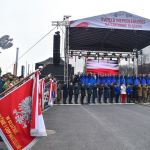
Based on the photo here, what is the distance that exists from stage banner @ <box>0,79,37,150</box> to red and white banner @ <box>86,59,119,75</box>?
77.6ft

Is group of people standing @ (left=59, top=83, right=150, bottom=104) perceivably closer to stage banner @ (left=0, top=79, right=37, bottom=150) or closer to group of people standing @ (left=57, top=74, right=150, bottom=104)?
group of people standing @ (left=57, top=74, right=150, bottom=104)

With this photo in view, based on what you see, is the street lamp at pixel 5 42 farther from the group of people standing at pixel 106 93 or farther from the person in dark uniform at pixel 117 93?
the person in dark uniform at pixel 117 93

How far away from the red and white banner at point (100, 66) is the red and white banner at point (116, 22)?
5819 millimetres

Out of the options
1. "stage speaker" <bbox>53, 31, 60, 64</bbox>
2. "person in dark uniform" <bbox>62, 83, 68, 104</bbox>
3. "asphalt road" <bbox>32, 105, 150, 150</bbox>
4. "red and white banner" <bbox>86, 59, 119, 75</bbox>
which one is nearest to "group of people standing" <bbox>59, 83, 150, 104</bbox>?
"person in dark uniform" <bbox>62, 83, 68, 104</bbox>

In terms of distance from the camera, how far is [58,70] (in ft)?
83.8

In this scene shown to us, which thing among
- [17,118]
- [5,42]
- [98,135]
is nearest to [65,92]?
[5,42]

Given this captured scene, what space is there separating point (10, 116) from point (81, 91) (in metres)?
18.5

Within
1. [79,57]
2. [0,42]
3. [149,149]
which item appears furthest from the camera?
[79,57]

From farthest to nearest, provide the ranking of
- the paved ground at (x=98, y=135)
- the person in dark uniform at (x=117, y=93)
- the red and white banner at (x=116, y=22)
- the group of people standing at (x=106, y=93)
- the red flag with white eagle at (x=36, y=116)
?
1. the person in dark uniform at (x=117, y=93)
2. the group of people standing at (x=106, y=93)
3. the red and white banner at (x=116, y=22)
4. the paved ground at (x=98, y=135)
5. the red flag with white eagle at (x=36, y=116)

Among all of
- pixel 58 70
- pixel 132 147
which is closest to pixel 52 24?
pixel 58 70

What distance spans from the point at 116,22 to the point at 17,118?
18976 mm

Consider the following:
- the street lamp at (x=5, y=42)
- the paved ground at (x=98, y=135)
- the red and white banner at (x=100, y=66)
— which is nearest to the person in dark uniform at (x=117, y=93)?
the red and white banner at (x=100, y=66)

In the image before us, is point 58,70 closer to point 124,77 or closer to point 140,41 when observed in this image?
point 124,77

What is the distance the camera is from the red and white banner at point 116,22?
2394 cm
